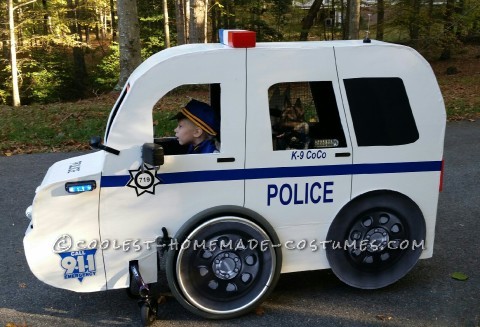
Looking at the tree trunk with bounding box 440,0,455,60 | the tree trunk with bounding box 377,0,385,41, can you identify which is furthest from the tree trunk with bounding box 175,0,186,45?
the tree trunk with bounding box 440,0,455,60

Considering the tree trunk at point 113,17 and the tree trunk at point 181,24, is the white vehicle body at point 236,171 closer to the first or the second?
the tree trunk at point 181,24

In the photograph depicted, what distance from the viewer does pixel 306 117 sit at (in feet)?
13.4

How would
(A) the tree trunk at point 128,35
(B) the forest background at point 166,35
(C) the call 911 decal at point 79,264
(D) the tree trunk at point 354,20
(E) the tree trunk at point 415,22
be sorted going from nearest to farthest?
(C) the call 911 decal at point 79,264
(A) the tree trunk at point 128,35
(B) the forest background at point 166,35
(D) the tree trunk at point 354,20
(E) the tree trunk at point 415,22

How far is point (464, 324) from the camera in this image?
12.7 feet

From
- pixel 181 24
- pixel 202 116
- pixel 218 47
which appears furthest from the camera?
pixel 181 24

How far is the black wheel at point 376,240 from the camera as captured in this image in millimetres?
4156

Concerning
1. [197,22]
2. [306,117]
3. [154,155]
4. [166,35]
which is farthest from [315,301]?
[166,35]

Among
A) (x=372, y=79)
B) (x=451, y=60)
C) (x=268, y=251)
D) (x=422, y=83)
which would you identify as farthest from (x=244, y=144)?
(x=451, y=60)

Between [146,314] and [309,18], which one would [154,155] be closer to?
[146,314]

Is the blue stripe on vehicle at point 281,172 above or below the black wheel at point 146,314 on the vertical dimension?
above

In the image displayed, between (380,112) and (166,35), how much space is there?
63.3 ft

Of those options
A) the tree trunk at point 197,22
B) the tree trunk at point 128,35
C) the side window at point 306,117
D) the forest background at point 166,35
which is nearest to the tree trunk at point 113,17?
the forest background at point 166,35

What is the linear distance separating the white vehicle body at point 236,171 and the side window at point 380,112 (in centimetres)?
3

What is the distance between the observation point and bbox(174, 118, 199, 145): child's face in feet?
13.3
